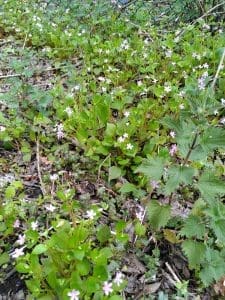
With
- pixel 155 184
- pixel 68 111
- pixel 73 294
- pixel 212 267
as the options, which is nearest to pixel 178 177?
pixel 212 267

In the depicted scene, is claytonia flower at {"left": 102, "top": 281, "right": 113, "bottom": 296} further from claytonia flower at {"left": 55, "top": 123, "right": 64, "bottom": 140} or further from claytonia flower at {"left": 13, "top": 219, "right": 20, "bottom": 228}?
claytonia flower at {"left": 55, "top": 123, "right": 64, "bottom": 140}

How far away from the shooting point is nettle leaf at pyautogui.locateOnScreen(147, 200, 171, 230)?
1.95 m

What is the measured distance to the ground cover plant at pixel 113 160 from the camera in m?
1.83

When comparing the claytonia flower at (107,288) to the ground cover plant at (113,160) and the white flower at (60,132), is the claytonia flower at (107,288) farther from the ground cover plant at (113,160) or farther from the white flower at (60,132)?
the white flower at (60,132)

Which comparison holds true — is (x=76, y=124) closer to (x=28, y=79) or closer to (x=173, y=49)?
(x=28, y=79)

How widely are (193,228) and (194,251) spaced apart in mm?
100

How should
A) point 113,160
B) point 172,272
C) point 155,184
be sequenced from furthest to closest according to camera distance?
point 113,160, point 155,184, point 172,272

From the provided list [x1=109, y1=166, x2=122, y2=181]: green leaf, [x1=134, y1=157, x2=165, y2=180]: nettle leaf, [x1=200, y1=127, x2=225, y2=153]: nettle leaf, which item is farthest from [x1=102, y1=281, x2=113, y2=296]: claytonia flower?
[x1=109, y1=166, x2=122, y2=181]: green leaf

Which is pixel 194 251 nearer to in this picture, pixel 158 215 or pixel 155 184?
pixel 158 215

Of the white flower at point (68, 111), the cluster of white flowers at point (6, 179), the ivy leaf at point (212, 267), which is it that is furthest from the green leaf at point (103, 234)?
the white flower at point (68, 111)

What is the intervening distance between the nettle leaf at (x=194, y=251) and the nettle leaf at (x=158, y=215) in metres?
0.14

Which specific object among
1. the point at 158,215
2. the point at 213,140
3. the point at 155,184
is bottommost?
the point at 155,184

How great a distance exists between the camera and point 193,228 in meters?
1.89

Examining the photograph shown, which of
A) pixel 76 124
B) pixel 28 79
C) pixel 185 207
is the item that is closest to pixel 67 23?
pixel 28 79
